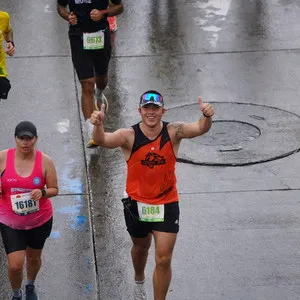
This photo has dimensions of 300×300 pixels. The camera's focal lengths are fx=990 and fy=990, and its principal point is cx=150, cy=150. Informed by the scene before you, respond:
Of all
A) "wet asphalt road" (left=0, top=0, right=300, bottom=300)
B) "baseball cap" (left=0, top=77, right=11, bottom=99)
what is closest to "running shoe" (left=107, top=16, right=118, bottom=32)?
"wet asphalt road" (left=0, top=0, right=300, bottom=300)

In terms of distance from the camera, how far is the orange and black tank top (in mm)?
7594

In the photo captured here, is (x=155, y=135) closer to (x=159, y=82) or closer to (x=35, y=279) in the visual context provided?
(x=35, y=279)

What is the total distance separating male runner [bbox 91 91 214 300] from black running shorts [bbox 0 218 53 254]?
684 millimetres

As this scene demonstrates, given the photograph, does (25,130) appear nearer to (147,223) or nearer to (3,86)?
(147,223)

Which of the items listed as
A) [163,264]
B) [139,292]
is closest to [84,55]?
[139,292]

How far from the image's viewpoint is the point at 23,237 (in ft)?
25.3

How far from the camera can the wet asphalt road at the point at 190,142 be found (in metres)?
8.36

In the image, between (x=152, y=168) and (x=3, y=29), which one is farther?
(x=3, y=29)

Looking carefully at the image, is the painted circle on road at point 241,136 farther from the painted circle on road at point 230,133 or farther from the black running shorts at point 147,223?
the black running shorts at point 147,223

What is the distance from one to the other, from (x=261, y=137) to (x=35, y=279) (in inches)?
155

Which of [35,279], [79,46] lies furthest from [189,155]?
[35,279]

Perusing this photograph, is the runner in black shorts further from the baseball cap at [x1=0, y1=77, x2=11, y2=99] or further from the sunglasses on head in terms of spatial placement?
the sunglasses on head

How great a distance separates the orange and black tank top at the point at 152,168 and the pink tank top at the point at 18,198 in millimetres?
724

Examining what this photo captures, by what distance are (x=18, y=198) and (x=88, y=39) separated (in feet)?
12.6
